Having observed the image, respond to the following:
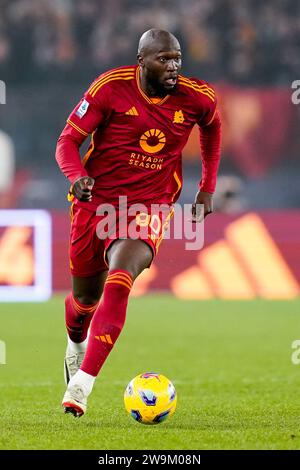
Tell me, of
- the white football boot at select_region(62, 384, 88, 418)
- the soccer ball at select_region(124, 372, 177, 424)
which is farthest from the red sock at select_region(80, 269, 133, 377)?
the soccer ball at select_region(124, 372, 177, 424)

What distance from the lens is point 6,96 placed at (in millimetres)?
14148

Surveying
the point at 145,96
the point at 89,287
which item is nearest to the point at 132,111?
the point at 145,96

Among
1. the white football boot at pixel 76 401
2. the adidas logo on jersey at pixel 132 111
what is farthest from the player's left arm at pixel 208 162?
the white football boot at pixel 76 401

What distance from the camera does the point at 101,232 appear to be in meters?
6.04

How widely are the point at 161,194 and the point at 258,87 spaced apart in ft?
29.6

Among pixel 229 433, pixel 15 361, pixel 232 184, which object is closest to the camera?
pixel 229 433

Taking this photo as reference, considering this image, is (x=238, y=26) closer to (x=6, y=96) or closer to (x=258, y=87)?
(x=258, y=87)

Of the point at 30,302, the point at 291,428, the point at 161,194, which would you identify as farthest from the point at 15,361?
the point at 30,302

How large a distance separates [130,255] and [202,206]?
88cm

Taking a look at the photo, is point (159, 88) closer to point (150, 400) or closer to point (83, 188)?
point (83, 188)

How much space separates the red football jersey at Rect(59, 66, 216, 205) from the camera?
19.4 feet

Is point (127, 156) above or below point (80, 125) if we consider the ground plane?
below

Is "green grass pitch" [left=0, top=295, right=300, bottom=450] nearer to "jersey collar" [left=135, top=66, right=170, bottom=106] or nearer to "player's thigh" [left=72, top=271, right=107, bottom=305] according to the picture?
"player's thigh" [left=72, top=271, right=107, bottom=305]

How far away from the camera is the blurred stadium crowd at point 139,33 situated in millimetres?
15734
